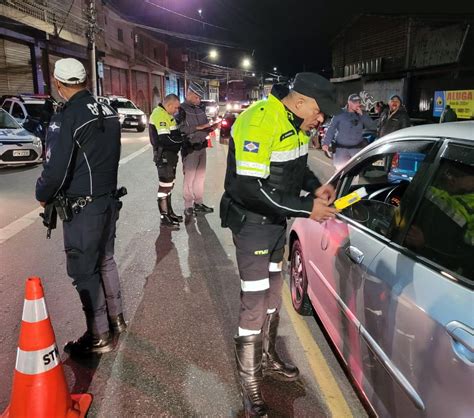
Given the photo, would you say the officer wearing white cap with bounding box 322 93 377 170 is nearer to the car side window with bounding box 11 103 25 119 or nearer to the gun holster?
the gun holster

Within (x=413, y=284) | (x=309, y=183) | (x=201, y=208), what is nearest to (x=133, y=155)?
(x=201, y=208)

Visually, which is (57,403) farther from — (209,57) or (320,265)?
(209,57)

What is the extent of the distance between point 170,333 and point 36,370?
1.32 meters

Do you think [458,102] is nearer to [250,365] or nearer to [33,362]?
[250,365]

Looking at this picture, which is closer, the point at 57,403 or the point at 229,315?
the point at 57,403

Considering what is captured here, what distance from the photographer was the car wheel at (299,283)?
12.1 feet

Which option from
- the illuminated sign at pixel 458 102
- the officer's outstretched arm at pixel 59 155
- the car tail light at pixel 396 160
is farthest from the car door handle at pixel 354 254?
the illuminated sign at pixel 458 102

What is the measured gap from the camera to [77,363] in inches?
121

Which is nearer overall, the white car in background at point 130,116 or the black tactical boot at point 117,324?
the black tactical boot at point 117,324

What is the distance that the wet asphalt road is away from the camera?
8.91 feet

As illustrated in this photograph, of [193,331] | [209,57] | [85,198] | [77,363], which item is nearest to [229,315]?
[193,331]

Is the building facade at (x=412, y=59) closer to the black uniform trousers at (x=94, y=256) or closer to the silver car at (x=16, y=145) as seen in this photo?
the silver car at (x=16, y=145)

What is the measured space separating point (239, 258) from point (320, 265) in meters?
0.76

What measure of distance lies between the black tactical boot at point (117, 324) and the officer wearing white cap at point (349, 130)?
5.06 metres
